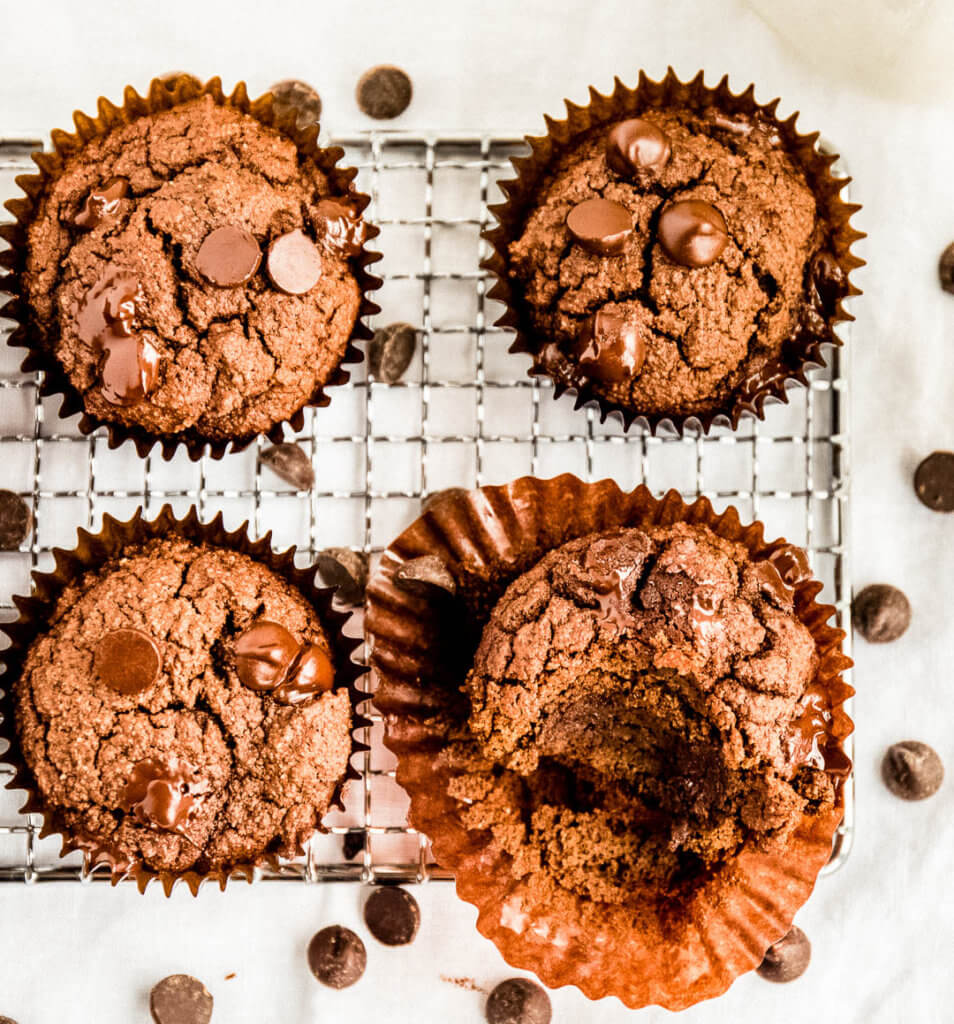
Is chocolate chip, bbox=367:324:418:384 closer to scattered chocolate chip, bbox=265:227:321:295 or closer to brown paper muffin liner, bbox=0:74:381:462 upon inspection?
brown paper muffin liner, bbox=0:74:381:462

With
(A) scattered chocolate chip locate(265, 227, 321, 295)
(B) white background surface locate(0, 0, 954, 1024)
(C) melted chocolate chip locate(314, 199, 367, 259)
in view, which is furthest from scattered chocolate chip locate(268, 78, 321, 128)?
(A) scattered chocolate chip locate(265, 227, 321, 295)

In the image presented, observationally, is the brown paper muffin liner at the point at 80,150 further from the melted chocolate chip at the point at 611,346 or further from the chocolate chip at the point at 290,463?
the melted chocolate chip at the point at 611,346

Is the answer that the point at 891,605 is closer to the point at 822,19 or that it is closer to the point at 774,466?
the point at 774,466

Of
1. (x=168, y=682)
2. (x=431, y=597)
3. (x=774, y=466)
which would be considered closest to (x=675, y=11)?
(x=774, y=466)

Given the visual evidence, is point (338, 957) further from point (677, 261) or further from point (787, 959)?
point (677, 261)

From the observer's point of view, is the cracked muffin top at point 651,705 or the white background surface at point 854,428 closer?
the cracked muffin top at point 651,705

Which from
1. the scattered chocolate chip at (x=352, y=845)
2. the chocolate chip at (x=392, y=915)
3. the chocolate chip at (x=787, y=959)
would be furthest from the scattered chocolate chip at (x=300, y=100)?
the chocolate chip at (x=787, y=959)
